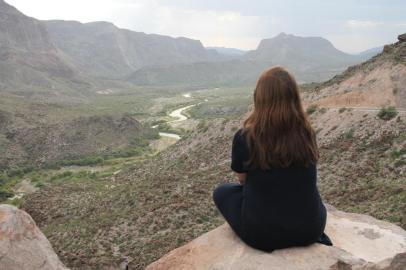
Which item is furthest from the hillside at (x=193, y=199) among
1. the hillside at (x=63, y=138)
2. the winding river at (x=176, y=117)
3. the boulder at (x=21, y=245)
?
the winding river at (x=176, y=117)

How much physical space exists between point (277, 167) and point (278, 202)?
46 centimetres

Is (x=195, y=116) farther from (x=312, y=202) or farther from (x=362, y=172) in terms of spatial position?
(x=312, y=202)

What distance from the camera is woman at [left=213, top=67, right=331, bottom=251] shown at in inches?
236

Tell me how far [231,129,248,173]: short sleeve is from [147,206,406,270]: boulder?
1.16m

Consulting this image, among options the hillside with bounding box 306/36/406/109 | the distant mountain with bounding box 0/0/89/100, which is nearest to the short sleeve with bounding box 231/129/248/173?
the hillside with bounding box 306/36/406/109

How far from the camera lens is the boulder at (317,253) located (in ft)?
20.8

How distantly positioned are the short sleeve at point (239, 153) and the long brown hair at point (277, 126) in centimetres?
9

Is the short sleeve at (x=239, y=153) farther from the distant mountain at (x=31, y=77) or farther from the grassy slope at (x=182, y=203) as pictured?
the distant mountain at (x=31, y=77)

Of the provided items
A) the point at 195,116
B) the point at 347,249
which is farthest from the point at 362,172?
the point at 195,116

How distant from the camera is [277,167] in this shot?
6.07 m

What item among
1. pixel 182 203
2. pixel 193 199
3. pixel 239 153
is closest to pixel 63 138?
pixel 193 199

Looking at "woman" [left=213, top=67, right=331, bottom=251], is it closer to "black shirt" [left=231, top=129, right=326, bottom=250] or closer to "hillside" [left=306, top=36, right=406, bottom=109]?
"black shirt" [left=231, top=129, right=326, bottom=250]

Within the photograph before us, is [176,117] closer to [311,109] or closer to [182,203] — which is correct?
[311,109]

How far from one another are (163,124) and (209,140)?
59.3m
